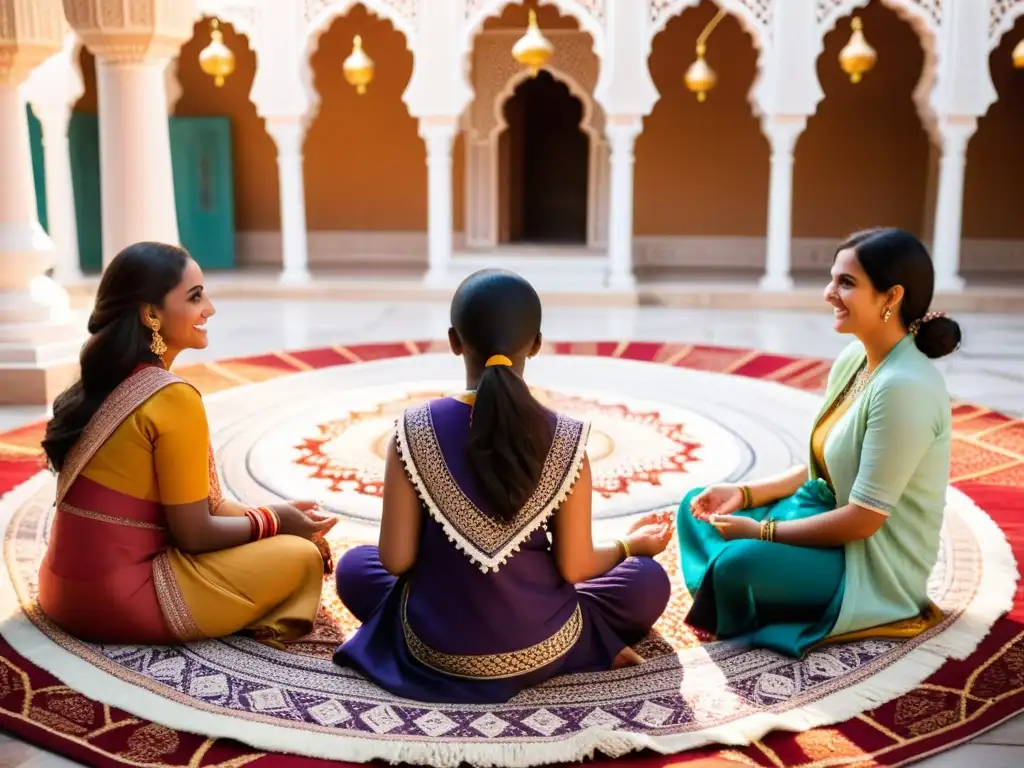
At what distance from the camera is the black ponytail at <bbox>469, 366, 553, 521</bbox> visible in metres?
1.97

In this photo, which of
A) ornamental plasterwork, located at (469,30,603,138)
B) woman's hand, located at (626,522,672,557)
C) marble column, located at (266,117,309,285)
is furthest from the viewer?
ornamental plasterwork, located at (469,30,603,138)

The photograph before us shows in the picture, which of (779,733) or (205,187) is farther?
(205,187)

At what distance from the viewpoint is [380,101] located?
35.6 ft

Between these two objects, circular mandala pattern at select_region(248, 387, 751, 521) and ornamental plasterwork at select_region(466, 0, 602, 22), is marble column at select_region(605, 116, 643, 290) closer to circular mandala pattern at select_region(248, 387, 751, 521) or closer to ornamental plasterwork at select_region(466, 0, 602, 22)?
ornamental plasterwork at select_region(466, 0, 602, 22)

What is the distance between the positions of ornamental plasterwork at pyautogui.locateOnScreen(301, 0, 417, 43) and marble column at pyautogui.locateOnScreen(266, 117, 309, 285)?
81 centimetres

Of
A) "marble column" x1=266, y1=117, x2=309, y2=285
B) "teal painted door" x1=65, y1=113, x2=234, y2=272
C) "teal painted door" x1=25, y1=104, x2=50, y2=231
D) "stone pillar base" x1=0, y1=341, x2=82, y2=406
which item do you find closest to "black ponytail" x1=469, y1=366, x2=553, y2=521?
"stone pillar base" x1=0, y1=341, x2=82, y2=406

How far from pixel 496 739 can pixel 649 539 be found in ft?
1.92

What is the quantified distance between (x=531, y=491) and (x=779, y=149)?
7.01 meters

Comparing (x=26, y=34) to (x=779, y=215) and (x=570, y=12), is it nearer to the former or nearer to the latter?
(x=570, y=12)

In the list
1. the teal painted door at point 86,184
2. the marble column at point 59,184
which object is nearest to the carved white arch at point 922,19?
the marble column at point 59,184

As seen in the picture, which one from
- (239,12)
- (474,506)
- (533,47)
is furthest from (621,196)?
(474,506)

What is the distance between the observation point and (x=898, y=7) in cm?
820

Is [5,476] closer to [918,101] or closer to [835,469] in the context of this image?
[835,469]

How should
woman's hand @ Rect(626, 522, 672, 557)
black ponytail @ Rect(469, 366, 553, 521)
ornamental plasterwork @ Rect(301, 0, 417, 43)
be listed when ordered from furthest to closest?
ornamental plasterwork @ Rect(301, 0, 417, 43) → woman's hand @ Rect(626, 522, 672, 557) → black ponytail @ Rect(469, 366, 553, 521)
